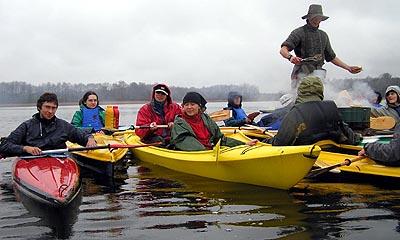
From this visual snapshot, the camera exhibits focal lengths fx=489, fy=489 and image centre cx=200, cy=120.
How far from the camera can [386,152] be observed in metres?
6.09

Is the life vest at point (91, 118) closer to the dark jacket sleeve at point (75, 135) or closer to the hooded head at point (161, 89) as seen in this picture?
the hooded head at point (161, 89)

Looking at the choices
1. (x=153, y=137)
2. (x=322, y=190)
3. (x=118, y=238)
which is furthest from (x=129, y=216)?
(x=153, y=137)

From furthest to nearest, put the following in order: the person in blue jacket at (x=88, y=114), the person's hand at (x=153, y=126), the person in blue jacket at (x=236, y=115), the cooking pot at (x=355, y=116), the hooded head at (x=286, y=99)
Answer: the person in blue jacket at (x=236, y=115) → the person in blue jacket at (x=88, y=114) → the hooded head at (x=286, y=99) → the person's hand at (x=153, y=126) → the cooking pot at (x=355, y=116)

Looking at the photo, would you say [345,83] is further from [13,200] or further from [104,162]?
[13,200]

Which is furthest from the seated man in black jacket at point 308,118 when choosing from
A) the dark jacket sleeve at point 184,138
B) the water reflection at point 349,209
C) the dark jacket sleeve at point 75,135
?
the dark jacket sleeve at point 75,135

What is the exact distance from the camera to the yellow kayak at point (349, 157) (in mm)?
6220

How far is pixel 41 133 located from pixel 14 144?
471 millimetres

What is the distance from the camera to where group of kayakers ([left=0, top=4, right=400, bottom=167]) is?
671 centimetres

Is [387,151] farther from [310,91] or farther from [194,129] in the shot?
[194,129]

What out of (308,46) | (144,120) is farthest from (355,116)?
(144,120)

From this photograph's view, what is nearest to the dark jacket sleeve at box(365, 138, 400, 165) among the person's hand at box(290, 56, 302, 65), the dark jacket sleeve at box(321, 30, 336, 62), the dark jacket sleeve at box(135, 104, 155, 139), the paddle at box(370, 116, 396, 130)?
the person's hand at box(290, 56, 302, 65)

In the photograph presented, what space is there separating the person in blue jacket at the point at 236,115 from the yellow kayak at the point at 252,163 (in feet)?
15.0

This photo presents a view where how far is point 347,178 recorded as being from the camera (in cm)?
681

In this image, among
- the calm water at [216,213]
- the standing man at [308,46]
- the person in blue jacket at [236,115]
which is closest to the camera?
the calm water at [216,213]
